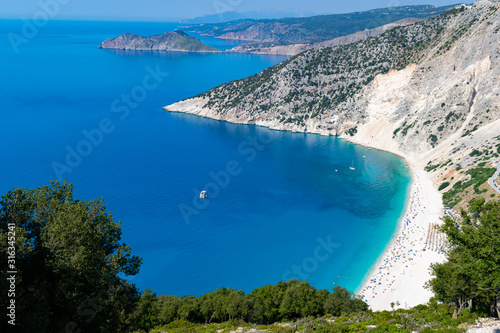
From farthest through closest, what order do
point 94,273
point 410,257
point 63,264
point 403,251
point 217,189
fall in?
point 217,189
point 403,251
point 410,257
point 94,273
point 63,264

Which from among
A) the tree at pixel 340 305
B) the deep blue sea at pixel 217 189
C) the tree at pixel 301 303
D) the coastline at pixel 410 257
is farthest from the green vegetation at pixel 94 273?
the deep blue sea at pixel 217 189

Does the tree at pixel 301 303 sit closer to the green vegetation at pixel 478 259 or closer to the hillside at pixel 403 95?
the green vegetation at pixel 478 259

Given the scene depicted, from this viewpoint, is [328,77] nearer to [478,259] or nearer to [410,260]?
[410,260]

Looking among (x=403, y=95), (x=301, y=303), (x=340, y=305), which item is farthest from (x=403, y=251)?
(x=403, y=95)

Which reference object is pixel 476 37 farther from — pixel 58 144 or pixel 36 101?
pixel 36 101

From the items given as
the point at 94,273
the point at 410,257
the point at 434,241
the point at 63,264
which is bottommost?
the point at 94,273

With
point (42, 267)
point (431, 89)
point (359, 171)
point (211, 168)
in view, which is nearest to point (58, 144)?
point (211, 168)
